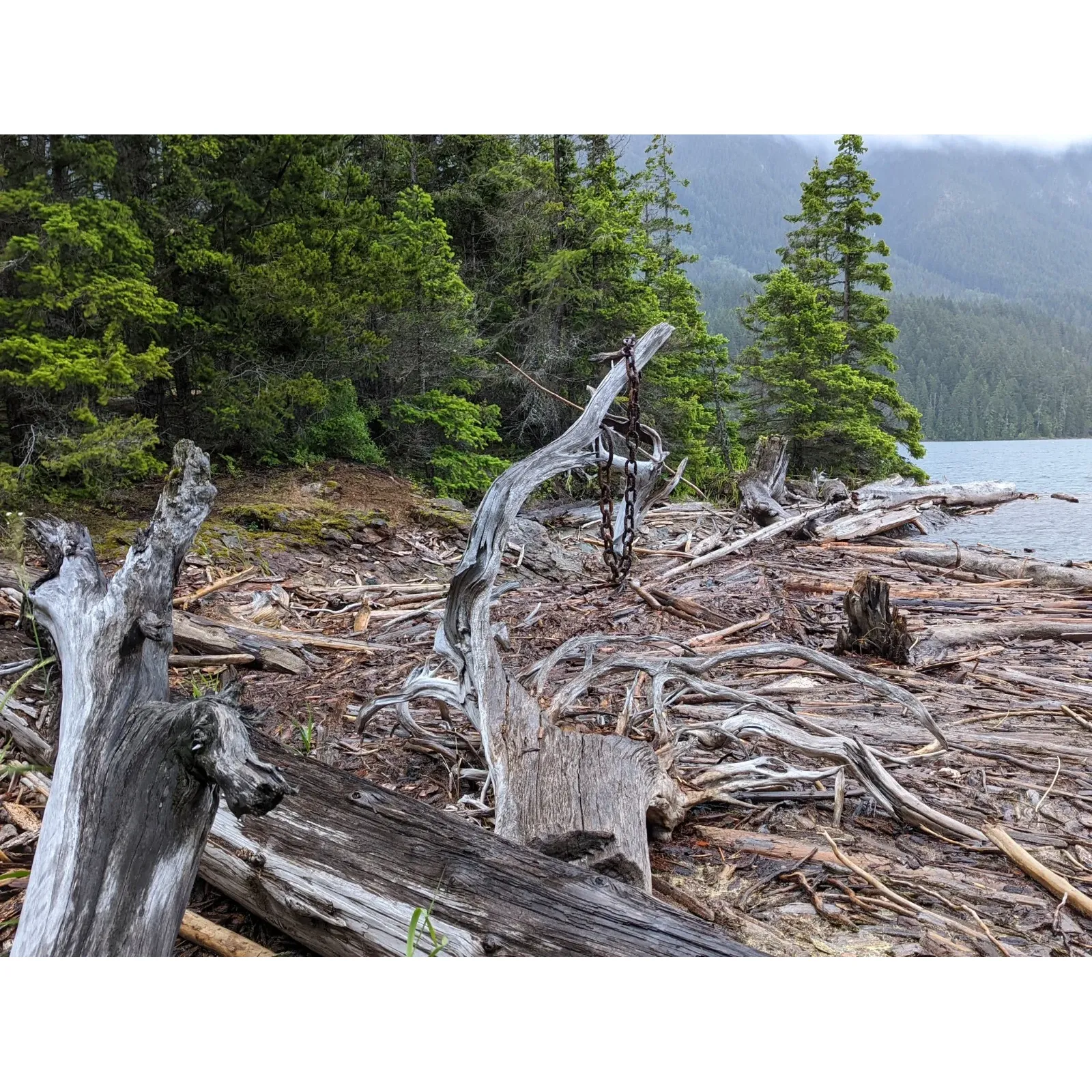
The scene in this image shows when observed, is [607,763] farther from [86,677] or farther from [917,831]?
[86,677]

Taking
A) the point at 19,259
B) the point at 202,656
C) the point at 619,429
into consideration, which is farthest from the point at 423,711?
the point at 19,259

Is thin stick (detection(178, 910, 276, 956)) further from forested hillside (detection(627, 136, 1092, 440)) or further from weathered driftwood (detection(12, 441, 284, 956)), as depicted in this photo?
forested hillside (detection(627, 136, 1092, 440))

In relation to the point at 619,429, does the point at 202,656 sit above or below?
below

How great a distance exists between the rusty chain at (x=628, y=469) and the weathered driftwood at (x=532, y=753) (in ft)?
1.17

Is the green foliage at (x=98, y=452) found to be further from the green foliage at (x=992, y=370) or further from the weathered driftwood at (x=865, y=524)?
the green foliage at (x=992, y=370)

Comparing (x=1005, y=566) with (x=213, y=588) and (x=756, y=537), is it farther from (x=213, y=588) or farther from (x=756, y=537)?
(x=213, y=588)

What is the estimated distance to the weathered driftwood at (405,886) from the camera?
1557mm

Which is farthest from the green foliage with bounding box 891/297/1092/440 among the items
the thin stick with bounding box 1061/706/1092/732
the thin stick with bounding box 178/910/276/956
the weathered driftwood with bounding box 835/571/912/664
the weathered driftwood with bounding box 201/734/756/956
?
the thin stick with bounding box 178/910/276/956

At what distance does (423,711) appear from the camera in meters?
3.43

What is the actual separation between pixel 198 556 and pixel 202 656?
8.34 ft

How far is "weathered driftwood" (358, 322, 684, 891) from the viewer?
197 cm

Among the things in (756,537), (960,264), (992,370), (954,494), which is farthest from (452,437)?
(992,370)

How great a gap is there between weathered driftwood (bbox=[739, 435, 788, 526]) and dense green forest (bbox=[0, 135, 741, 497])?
3.09m

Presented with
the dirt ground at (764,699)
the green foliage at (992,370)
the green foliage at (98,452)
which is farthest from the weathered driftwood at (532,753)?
the green foliage at (992,370)
